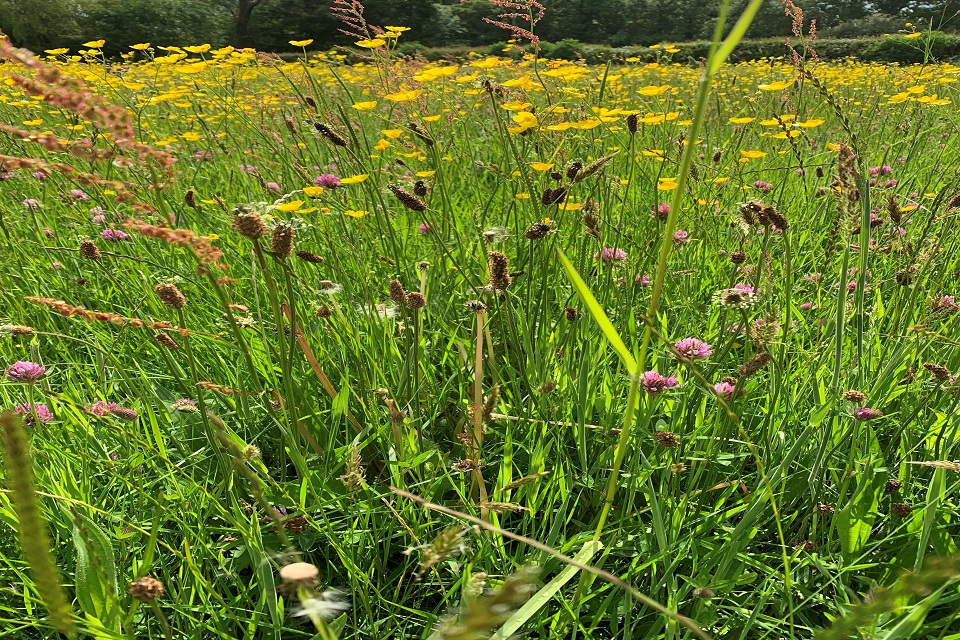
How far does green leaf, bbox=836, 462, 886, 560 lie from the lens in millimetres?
846

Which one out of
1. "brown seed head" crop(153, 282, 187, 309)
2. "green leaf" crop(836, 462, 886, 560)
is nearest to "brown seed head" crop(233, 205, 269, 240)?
"brown seed head" crop(153, 282, 187, 309)

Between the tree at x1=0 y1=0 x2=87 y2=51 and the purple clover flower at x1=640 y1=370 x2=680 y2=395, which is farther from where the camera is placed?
the tree at x1=0 y1=0 x2=87 y2=51

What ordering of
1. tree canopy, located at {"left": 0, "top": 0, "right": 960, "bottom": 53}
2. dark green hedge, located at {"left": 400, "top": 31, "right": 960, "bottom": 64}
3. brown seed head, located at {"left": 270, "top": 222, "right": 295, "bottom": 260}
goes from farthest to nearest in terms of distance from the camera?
tree canopy, located at {"left": 0, "top": 0, "right": 960, "bottom": 53} → dark green hedge, located at {"left": 400, "top": 31, "right": 960, "bottom": 64} → brown seed head, located at {"left": 270, "top": 222, "right": 295, "bottom": 260}

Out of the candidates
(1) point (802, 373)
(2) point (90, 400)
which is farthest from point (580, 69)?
(2) point (90, 400)

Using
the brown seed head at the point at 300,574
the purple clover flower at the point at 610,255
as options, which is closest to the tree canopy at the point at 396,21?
the purple clover flower at the point at 610,255

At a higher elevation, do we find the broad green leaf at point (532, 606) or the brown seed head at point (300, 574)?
the brown seed head at point (300, 574)

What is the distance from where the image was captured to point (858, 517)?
86cm

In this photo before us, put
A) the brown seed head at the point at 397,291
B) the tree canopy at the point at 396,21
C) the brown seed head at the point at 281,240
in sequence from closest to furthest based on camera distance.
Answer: the brown seed head at the point at 281,240 → the brown seed head at the point at 397,291 → the tree canopy at the point at 396,21

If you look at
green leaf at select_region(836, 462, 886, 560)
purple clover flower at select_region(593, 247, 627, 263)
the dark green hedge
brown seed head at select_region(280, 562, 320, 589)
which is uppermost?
the dark green hedge

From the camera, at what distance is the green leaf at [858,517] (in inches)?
33.3

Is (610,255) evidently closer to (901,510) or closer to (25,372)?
(901,510)

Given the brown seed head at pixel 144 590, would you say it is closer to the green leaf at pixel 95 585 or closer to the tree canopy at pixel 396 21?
the green leaf at pixel 95 585

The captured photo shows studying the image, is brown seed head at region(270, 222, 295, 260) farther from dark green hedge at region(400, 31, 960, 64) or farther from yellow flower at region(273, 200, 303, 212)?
dark green hedge at region(400, 31, 960, 64)

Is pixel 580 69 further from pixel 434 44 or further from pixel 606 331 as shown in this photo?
pixel 434 44
